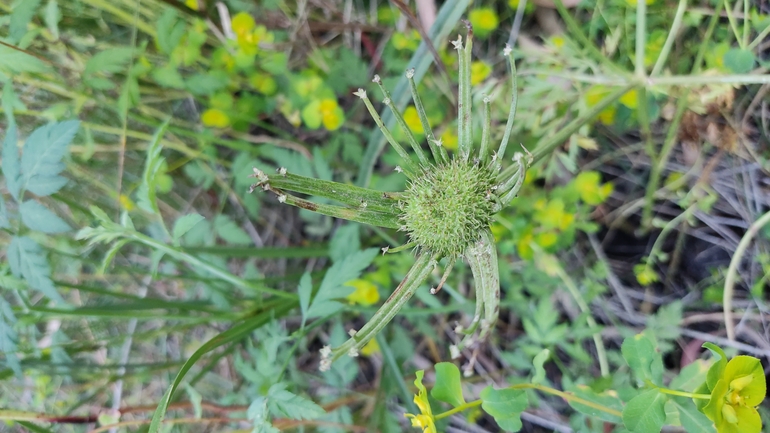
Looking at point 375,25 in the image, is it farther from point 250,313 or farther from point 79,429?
point 79,429

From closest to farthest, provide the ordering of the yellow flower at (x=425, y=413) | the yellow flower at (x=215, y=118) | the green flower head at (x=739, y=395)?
the green flower head at (x=739, y=395) < the yellow flower at (x=425, y=413) < the yellow flower at (x=215, y=118)

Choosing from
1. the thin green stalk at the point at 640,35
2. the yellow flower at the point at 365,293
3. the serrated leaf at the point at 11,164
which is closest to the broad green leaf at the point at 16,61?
the serrated leaf at the point at 11,164

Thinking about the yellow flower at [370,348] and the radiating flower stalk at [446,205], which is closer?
the radiating flower stalk at [446,205]

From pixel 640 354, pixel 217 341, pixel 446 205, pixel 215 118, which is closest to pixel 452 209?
pixel 446 205

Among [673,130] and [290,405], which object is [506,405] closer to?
[290,405]

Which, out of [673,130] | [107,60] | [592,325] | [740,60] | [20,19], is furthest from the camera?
[592,325]

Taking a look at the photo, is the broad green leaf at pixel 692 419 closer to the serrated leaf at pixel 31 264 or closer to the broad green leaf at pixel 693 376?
the broad green leaf at pixel 693 376
